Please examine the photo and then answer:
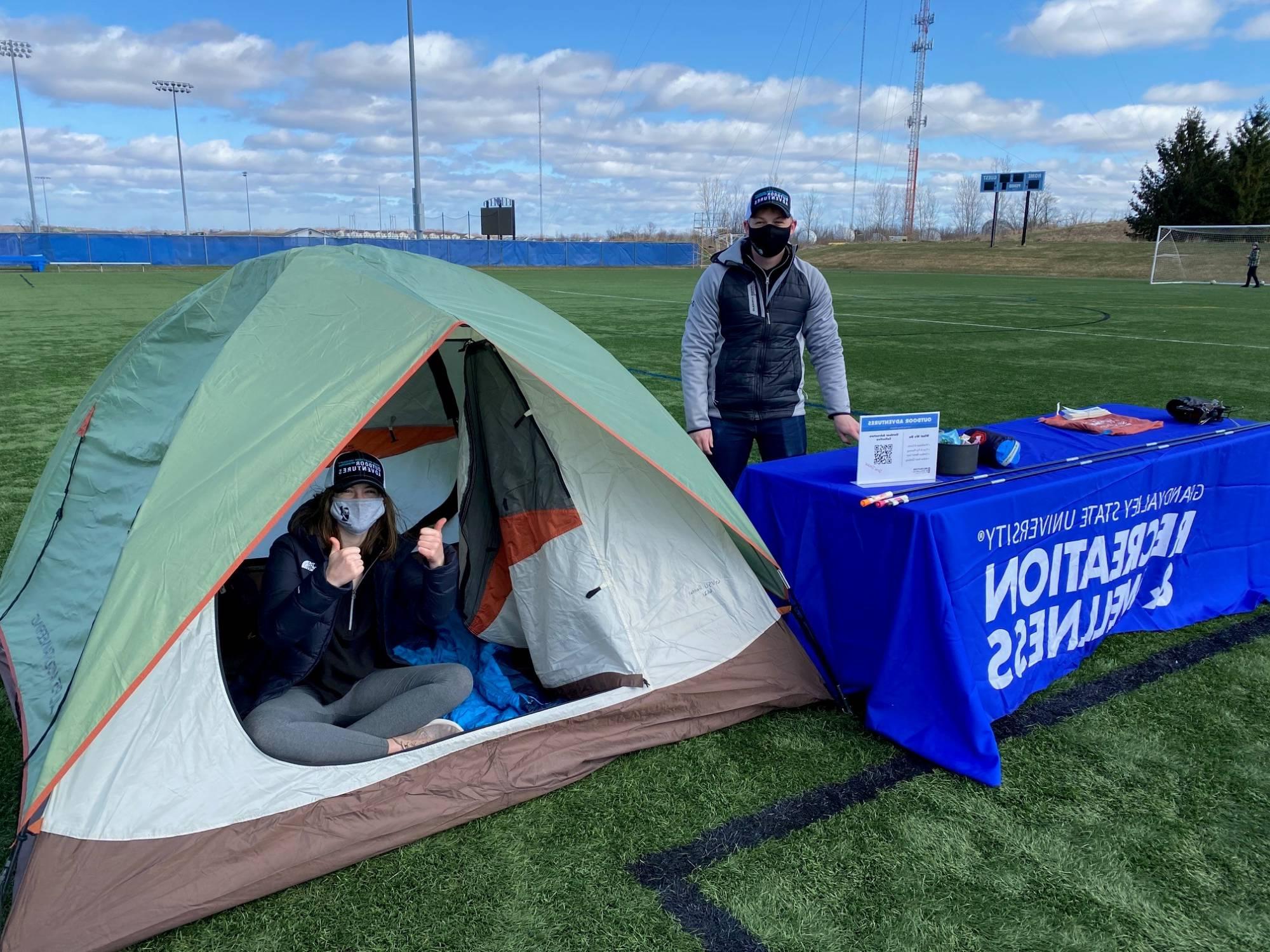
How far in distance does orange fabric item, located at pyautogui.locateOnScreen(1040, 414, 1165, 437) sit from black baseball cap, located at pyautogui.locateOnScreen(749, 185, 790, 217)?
1499 millimetres

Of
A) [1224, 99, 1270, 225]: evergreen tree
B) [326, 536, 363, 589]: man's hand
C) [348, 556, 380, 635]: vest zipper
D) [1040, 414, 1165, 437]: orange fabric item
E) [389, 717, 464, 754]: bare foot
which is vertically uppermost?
[1224, 99, 1270, 225]: evergreen tree

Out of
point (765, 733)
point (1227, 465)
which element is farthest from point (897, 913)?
point (1227, 465)

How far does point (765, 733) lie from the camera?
285cm

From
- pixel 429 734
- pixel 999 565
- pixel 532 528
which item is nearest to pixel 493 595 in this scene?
pixel 532 528

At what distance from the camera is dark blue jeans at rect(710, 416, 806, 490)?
11.8 ft

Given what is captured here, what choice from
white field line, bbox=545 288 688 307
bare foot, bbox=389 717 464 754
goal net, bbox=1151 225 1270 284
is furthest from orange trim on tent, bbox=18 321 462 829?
goal net, bbox=1151 225 1270 284

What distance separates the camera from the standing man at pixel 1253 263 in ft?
82.6

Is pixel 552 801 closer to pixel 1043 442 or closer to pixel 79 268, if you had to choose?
pixel 1043 442

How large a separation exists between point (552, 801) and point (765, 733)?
741 millimetres

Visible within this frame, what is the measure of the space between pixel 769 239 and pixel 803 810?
6.50ft

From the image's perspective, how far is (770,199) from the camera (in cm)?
322

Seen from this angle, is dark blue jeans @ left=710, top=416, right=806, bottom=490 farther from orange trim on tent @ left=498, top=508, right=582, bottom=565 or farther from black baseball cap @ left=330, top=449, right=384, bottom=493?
black baseball cap @ left=330, top=449, right=384, bottom=493

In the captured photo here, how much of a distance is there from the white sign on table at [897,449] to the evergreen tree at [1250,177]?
137ft

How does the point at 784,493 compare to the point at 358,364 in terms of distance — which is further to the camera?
the point at 784,493
